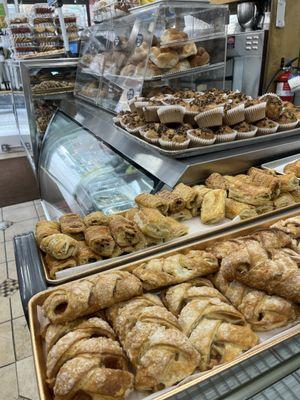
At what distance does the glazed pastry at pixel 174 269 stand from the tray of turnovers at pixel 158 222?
0.11 meters

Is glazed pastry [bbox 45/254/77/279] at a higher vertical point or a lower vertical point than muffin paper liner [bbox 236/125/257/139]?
lower

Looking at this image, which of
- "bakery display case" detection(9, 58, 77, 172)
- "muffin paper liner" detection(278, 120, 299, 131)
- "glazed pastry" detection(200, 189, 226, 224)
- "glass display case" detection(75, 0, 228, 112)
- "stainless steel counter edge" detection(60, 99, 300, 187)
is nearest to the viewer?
"glazed pastry" detection(200, 189, 226, 224)

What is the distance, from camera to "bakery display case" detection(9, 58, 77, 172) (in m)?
3.43

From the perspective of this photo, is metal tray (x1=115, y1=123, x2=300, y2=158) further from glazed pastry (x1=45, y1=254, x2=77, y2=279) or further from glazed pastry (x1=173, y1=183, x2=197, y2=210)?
glazed pastry (x1=45, y1=254, x2=77, y2=279)

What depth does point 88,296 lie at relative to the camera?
996 mm

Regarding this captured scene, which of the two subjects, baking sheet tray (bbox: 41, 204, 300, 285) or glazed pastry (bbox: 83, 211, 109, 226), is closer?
baking sheet tray (bbox: 41, 204, 300, 285)

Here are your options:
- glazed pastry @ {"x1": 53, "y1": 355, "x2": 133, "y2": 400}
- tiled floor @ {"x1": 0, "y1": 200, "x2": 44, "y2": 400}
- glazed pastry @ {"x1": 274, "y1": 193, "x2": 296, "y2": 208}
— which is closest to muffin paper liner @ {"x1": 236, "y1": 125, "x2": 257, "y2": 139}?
glazed pastry @ {"x1": 274, "y1": 193, "x2": 296, "y2": 208}

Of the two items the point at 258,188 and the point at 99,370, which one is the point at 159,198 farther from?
the point at 99,370

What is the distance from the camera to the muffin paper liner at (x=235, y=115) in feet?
6.57

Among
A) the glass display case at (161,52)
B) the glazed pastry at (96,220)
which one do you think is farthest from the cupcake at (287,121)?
the glazed pastry at (96,220)

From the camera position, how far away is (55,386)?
779mm

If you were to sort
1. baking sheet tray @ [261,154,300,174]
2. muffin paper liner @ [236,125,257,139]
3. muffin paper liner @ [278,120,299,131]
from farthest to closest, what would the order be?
muffin paper liner @ [278,120,299,131], muffin paper liner @ [236,125,257,139], baking sheet tray @ [261,154,300,174]

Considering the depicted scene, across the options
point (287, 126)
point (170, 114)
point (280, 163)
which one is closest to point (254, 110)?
point (287, 126)

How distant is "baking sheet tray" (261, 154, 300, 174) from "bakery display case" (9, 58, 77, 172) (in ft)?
8.63
